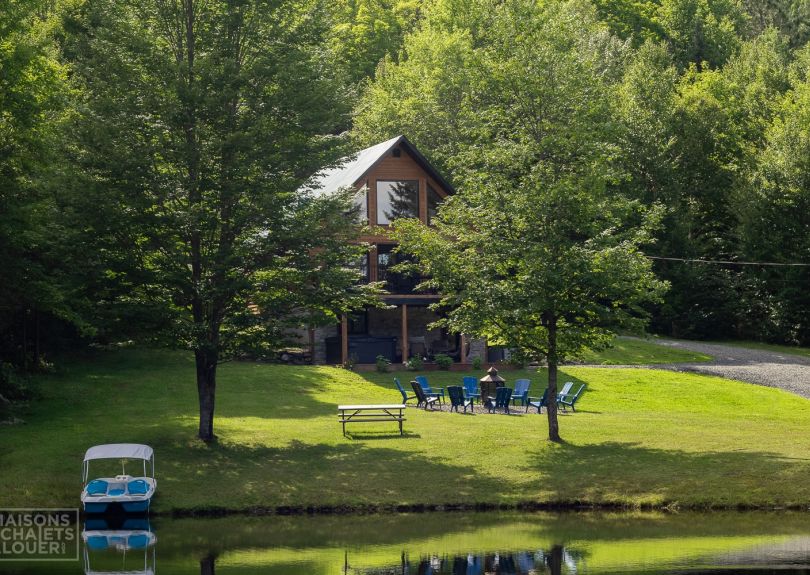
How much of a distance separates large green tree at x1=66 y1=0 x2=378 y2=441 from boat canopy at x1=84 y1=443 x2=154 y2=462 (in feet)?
11.3

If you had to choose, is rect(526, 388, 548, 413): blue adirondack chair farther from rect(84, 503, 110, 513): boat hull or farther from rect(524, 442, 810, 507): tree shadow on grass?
rect(84, 503, 110, 513): boat hull

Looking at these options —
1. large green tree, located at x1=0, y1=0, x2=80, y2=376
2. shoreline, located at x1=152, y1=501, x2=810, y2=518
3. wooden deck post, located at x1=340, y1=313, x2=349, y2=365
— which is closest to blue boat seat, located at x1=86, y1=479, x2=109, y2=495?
shoreline, located at x1=152, y1=501, x2=810, y2=518

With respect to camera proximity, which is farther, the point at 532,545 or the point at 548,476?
the point at 548,476

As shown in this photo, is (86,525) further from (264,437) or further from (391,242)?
(391,242)

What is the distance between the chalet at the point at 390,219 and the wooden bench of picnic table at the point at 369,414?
11.9m

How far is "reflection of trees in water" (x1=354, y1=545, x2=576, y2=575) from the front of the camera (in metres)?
18.2

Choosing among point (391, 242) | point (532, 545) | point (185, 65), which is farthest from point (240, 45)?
point (391, 242)

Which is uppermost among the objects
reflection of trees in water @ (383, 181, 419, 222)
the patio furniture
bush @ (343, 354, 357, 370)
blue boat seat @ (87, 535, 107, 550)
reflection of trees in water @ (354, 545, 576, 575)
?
reflection of trees in water @ (383, 181, 419, 222)

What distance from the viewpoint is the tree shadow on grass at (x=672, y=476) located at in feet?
78.4

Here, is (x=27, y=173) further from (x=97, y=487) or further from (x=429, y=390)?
(x=429, y=390)

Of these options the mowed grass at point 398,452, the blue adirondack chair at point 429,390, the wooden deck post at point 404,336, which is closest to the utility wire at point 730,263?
the wooden deck post at point 404,336

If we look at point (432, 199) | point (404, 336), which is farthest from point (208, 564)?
point (432, 199)

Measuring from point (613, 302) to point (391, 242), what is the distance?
64.6 feet

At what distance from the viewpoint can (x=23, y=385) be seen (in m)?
32.5
